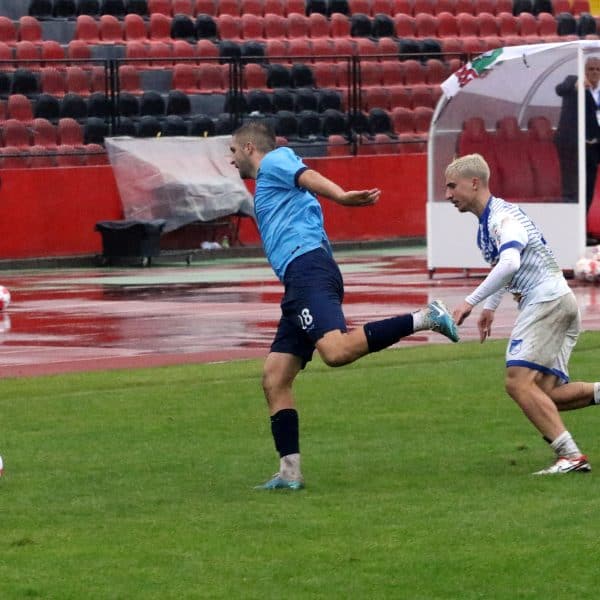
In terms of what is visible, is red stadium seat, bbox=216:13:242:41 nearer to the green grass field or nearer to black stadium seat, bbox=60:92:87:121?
black stadium seat, bbox=60:92:87:121

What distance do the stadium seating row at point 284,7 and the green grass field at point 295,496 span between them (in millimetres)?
19136

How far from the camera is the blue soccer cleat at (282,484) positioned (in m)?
9.00

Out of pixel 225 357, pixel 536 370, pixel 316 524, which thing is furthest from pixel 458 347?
pixel 316 524

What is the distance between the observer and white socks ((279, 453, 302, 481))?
29.6 ft

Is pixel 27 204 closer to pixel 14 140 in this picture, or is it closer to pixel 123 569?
pixel 14 140

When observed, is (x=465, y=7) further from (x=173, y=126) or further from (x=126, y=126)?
(x=126, y=126)

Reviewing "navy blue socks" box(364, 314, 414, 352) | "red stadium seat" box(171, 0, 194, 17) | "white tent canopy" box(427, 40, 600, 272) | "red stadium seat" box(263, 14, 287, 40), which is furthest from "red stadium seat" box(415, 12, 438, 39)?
"navy blue socks" box(364, 314, 414, 352)

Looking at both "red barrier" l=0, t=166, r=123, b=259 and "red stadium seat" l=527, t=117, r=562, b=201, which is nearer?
"red stadium seat" l=527, t=117, r=562, b=201

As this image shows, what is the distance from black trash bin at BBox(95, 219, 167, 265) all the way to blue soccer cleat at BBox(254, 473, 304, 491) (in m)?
18.0

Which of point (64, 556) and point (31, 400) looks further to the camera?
point (31, 400)

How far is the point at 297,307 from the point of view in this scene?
8.97 m

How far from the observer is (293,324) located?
29.8 feet

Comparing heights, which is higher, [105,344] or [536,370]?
[536,370]

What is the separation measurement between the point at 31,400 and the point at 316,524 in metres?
5.00
